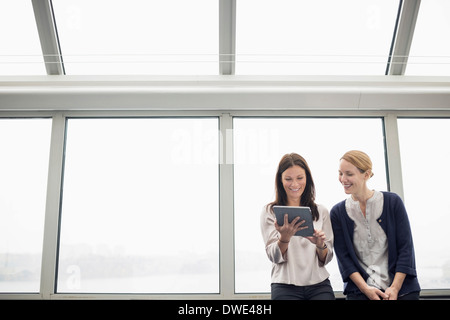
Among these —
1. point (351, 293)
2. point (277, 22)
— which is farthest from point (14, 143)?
point (351, 293)

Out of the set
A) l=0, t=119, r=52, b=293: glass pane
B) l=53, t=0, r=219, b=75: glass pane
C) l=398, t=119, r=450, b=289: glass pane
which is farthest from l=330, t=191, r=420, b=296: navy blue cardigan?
l=0, t=119, r=52, b=293: glass pane

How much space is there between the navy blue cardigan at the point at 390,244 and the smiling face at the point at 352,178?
0.14 m

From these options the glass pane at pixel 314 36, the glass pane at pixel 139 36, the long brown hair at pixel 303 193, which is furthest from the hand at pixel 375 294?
the glass pane at pixel 139 36

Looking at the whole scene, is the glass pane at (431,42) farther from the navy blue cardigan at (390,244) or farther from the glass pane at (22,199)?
the glass pane at (22,199)

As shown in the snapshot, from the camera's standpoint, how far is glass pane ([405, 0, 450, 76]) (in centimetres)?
335

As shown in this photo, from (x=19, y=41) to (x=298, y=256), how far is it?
2760mm

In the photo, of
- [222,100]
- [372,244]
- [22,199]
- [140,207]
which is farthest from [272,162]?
[22,199]

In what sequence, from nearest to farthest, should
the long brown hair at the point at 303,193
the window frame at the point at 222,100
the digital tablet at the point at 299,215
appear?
1. the digital tablet at the point at 299,215
2. the long brown hair at the point at 303,193
3. the window frame at the point at 222,100

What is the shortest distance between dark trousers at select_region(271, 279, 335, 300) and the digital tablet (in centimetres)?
29

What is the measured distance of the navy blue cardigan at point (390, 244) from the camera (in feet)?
7.73

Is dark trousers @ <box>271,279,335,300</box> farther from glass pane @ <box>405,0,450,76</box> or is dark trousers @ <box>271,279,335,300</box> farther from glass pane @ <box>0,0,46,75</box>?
glass pane @ <box>0,0,46,75</box>

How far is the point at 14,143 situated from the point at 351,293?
2.89m

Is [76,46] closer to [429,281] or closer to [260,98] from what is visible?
[260,98]

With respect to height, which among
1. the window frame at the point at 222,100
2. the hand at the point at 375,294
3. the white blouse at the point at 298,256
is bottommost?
the hand at the point at 375,294
